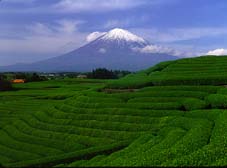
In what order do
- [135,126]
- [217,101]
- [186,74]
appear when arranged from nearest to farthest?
[135,126], [217,101], [186,74]

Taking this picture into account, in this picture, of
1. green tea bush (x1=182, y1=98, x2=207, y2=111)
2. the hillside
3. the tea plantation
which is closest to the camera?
the tea plantation

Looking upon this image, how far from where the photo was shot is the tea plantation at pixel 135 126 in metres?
17.8

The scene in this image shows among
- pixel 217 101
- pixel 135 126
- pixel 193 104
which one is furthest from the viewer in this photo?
pixel 193 104

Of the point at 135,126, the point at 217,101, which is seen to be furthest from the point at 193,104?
the point at 135,126

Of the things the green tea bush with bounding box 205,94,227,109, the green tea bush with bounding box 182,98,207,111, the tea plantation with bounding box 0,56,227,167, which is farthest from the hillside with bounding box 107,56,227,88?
the green tea bush with bounding box 205,94,227,109

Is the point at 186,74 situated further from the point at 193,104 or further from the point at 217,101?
the point at 217,101

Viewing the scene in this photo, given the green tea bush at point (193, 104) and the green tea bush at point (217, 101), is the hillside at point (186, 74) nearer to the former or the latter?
the green tea bush at point (193, 104)

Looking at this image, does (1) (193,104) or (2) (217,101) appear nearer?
(2) (217,101)

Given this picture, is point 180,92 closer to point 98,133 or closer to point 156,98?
point 156,98

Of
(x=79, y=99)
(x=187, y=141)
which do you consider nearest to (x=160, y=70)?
(x=79, y=99)

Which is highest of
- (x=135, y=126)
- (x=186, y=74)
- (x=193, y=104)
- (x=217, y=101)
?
(x=186, y=74)

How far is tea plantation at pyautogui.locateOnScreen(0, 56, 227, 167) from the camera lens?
58.4ft

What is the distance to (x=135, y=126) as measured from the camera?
88.5 ft

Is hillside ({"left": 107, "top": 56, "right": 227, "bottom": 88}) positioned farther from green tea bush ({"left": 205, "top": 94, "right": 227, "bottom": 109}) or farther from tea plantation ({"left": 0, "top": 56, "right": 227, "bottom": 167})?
green tea bush ({"left": 205, "top": 94, "right": 227, "bottom": 109})
